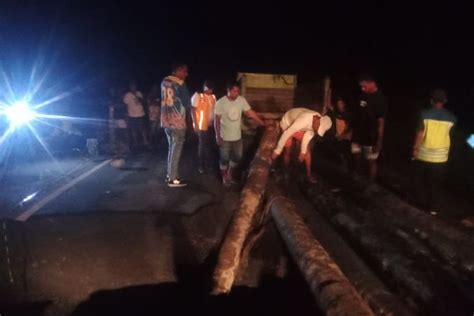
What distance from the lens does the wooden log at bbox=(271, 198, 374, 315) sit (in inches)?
111

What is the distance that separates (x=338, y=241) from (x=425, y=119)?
2.09 m

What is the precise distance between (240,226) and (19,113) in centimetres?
727

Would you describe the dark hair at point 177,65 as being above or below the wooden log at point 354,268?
above

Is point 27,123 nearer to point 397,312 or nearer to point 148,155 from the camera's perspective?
point 148,155

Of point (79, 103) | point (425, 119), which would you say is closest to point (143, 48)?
point (79, 103)

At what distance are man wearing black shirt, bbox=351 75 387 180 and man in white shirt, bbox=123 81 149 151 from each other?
212 inches

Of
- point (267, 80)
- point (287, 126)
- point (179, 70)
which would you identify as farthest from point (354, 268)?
point (267, 80)

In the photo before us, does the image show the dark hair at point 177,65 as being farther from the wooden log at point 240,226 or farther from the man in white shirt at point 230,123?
the wooden log at point 240,226

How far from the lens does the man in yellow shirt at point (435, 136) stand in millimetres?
5430

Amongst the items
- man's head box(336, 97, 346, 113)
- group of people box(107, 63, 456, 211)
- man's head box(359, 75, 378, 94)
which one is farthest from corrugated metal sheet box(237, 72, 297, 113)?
man's head box(359, 75, 378, 94)

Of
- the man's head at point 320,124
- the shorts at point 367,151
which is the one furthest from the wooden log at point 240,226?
the shorts at point 367,151

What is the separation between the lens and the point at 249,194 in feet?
16.7

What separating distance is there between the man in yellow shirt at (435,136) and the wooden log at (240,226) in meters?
2.24

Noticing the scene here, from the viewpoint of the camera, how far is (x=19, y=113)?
9258mm
